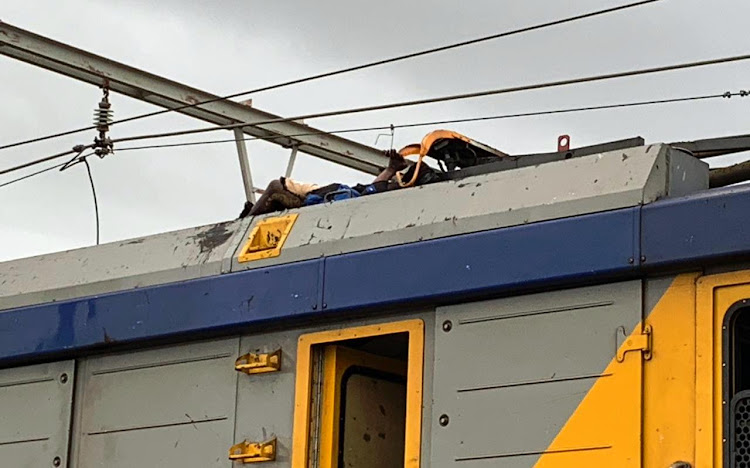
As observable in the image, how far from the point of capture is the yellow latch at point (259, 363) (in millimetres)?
5969

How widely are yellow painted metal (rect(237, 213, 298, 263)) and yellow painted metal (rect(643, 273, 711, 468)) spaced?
183 cm

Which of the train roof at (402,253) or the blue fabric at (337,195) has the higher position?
the blue fabric at (337,195)

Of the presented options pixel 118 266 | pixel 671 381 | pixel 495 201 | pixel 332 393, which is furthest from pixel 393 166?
pixel 671 381

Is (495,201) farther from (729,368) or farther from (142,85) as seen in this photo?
(142,85)

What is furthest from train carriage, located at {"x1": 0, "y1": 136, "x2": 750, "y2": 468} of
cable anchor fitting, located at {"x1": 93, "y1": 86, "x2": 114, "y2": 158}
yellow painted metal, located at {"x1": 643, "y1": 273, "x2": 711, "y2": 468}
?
cable anchor fitting, located at {"x1": 93, "y1": 86, "x2": 114, "y2": 158}

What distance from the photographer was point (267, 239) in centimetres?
626

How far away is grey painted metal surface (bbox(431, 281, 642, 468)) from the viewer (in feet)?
16.5

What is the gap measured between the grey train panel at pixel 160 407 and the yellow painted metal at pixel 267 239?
0.37 metres

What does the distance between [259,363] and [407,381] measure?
0.67 meters

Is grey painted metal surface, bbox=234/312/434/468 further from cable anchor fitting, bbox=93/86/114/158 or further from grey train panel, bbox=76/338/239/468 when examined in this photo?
cable anchor fitting, bbox=93/86/114/158

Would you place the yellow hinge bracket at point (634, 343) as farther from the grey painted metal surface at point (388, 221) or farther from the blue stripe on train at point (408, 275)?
the grey painted metal surface at point (388, 221)

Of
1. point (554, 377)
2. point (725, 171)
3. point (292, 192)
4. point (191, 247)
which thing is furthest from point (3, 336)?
point (725, 171)

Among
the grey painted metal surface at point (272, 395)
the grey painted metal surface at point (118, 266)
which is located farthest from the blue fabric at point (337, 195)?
the grey painted metal surface at point (272, 395)

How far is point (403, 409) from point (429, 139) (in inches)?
45.1
